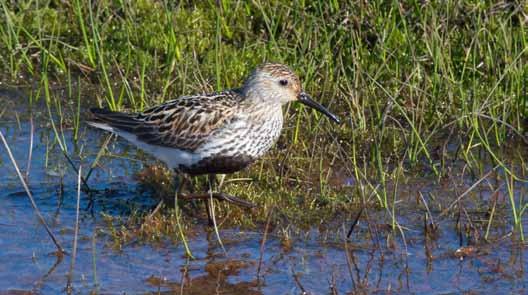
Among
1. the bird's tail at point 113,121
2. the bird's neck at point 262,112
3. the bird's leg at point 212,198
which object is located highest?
the bird's neck at point 262,112

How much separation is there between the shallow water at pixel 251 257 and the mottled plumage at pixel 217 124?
0.45m

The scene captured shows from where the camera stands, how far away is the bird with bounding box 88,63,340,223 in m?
7.84

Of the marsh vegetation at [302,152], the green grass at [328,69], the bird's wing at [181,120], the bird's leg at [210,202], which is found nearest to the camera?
the marsh vegetation at [302,152]

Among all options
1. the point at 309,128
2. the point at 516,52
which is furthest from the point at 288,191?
the point at 516,52

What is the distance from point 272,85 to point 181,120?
66 centimetres

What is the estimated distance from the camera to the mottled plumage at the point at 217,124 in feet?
25.7

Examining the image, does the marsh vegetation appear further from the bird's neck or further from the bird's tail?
the bird's neck

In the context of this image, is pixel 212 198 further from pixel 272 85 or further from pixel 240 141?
pixel 272 85

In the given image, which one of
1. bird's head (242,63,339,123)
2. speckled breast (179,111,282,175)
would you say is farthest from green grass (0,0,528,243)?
bird's head (242,63,339,123)

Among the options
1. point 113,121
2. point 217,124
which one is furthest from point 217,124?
point 113,121

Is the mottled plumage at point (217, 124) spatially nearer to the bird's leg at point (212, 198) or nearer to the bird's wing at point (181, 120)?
the bird's wing at point (181, 120)

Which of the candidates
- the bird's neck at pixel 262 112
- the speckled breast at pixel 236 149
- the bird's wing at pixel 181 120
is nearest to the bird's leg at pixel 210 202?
the speckled breast at pixel 236 149

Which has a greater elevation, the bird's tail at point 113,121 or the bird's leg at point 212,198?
the bird's tail at point 113,121

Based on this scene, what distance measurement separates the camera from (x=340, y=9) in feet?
33.1
